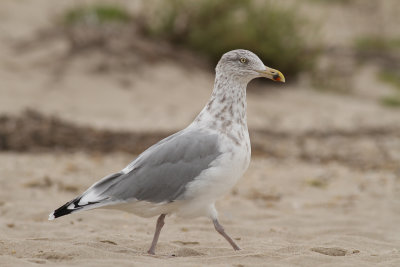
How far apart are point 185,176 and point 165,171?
5.7 inches

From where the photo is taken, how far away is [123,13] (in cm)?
1484

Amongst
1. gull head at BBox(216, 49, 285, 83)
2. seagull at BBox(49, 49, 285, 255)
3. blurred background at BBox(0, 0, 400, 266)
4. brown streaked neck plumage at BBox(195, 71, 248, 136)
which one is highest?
blurred background at BBox(0, 0, 400, 266)

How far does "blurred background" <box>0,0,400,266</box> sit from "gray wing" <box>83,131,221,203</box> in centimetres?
153

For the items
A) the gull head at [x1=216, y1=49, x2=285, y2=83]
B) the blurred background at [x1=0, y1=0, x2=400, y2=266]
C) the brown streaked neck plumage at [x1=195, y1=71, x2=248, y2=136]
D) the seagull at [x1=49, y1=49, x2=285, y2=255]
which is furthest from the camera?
the blurred background at [x1=0, y1=0, x2=400, y2=266]

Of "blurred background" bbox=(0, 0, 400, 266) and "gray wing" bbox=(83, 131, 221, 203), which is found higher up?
"blurred background" bbox=(0, 0, 400, 266)

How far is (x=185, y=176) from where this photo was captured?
4461 mm

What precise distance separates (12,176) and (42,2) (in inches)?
378

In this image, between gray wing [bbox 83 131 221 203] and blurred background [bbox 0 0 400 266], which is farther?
blurred background [bbox 0 0 400 266]

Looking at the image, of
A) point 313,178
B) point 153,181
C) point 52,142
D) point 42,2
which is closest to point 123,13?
point 42,2

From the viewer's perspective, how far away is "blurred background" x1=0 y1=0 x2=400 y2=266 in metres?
7.46

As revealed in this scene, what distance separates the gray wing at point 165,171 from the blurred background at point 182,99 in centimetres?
153

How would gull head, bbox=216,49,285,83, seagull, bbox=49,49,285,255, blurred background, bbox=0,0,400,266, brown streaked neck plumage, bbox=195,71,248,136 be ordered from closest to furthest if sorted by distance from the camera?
seagull, bbox=49,49,285,255
brown streaked neck plumage, bbox=195,71,248,136
gull head, bbox=216,49,285,83
blurred background, bbox=0,0,400,266

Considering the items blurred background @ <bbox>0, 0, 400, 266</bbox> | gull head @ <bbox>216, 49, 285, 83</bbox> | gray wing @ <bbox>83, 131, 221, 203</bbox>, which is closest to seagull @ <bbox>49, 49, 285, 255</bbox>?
gray wing @ <bbox>83, 131, 221, 203</bbox>

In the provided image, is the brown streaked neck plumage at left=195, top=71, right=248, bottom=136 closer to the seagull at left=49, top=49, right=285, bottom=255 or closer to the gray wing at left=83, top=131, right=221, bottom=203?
the seagull at left=49, top=49, right=285, bottom=255
